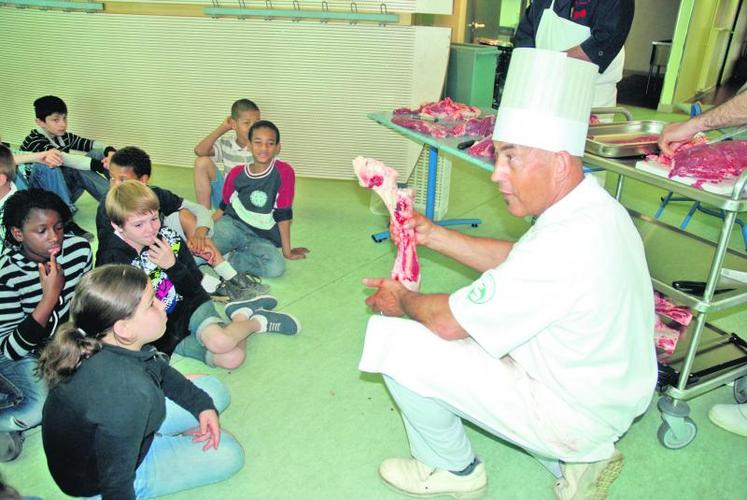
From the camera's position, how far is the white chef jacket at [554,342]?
1.43 metres

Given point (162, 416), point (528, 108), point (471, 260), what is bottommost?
point (162, 416)

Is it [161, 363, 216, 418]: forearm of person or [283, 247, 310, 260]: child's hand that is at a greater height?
[161, 363, 216, 418]: forearm of person

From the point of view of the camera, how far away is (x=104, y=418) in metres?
1.43

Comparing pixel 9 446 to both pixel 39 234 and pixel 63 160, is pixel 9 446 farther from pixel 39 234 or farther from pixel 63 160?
pixel 63 160

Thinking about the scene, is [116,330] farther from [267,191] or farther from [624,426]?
[267,191]

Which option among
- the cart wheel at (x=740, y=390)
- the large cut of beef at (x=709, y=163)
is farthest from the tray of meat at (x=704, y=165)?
the cart wheel at (x=740, y=390)

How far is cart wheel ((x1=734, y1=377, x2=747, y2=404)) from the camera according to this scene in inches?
92.4

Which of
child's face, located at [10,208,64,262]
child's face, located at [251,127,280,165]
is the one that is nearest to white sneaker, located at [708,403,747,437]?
child's face, located at [251,127,280,165]

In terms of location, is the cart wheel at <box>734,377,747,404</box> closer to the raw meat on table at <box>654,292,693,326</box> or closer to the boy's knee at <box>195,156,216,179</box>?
the raw meat on table at <box>654,292,693,326</box>

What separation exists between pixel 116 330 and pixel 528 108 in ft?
4.61

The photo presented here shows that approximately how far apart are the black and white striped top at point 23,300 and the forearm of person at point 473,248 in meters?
1.54

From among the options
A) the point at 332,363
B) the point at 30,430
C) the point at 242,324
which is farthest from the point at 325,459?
the point at 30,430

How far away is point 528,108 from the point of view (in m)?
1.62

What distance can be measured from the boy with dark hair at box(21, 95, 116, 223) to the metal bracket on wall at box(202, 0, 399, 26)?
5.27 ft
